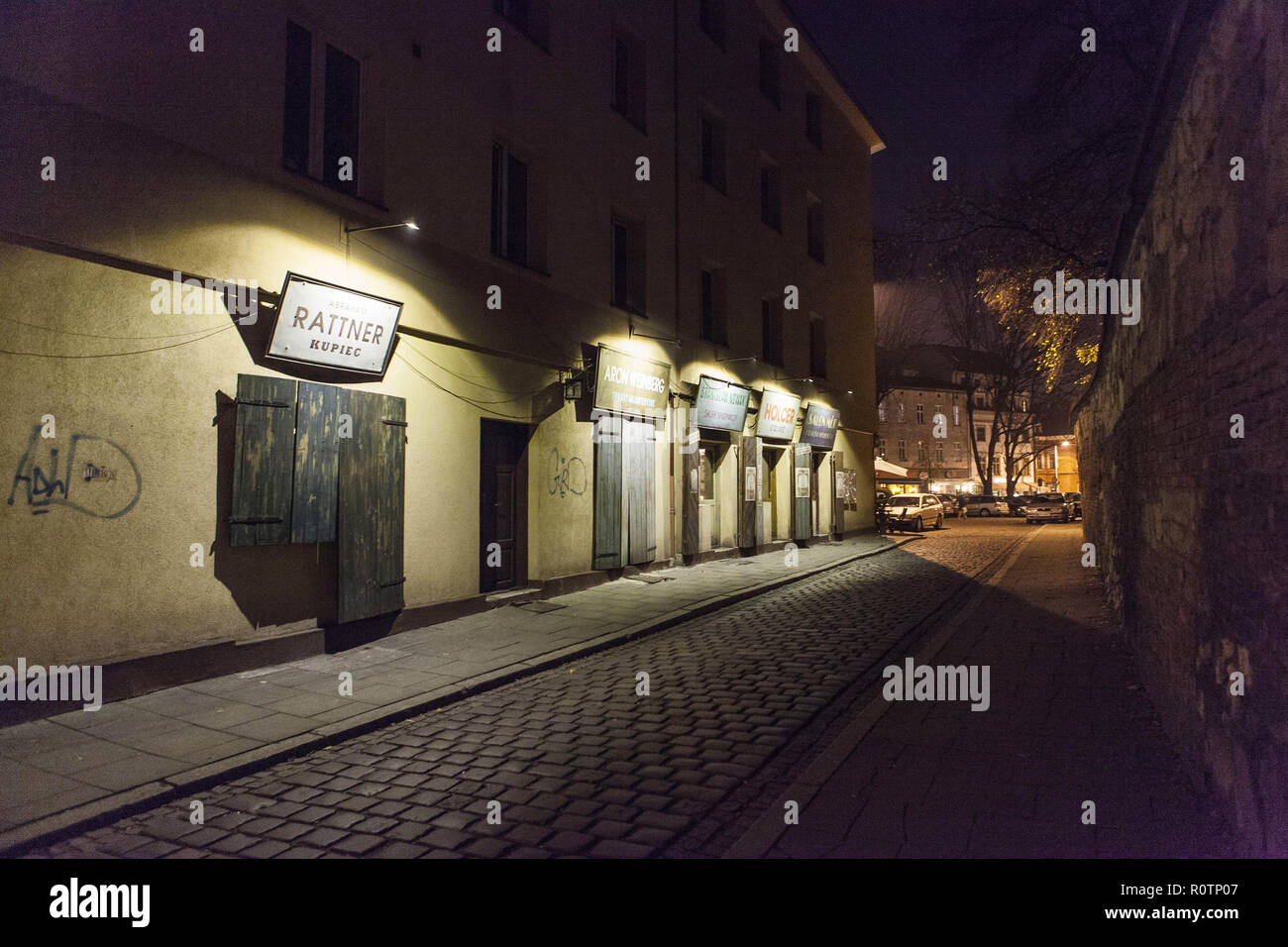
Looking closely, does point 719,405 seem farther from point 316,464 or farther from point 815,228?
point 316,464

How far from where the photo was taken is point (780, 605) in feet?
39.1

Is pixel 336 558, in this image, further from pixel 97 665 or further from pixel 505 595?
pixel 505 595

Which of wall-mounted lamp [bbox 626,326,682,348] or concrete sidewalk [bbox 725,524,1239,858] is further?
wall-mounted lamp [bbox 626,326,682,348]

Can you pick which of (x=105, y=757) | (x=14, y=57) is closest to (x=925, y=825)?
(x=105, y=757)

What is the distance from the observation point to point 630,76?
14883 millimetres

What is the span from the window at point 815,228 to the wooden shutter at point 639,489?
11.5 metres

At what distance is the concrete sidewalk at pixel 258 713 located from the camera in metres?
4.54

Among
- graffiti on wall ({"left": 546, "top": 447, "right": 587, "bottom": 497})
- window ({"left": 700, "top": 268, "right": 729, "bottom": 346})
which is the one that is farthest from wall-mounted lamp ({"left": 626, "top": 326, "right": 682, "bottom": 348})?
graffiti on wall ({"left": 546, "top": 447, "right": 587, "bottom": 497})

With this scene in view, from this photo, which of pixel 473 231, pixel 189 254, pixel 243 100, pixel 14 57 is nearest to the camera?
pixel 14 57

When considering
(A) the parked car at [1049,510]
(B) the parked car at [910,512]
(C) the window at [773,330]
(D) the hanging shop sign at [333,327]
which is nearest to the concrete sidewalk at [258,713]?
(D) the hanging shop sign at [333,327]

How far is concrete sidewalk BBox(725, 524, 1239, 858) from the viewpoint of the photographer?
12.5 ft

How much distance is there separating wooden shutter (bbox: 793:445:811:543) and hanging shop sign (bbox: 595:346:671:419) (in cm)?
713

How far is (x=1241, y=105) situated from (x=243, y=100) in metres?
7.92

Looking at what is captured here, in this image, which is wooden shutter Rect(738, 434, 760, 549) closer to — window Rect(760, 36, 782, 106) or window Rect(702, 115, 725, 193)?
window Rect(702, 115, 725, 193)
